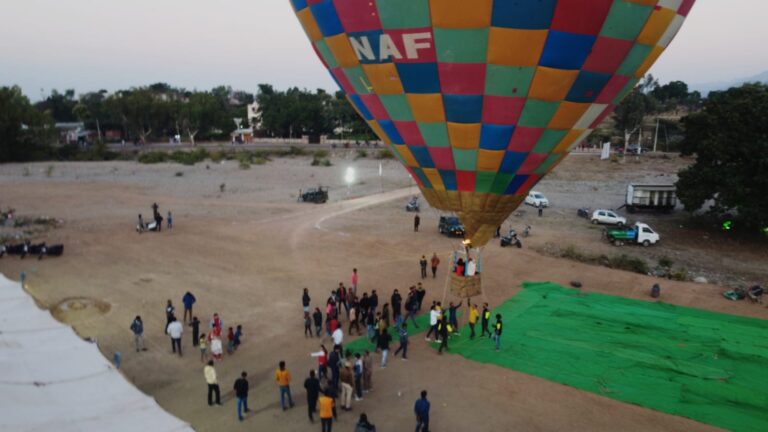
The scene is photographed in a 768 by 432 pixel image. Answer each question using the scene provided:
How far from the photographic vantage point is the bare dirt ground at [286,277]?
9312 mm

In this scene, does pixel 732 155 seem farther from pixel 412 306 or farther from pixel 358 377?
pixel 358 377

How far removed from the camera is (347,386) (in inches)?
358

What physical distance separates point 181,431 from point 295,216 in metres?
21.4

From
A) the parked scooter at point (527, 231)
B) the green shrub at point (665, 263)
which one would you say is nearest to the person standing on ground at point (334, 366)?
the green shrub at point (665, 263)

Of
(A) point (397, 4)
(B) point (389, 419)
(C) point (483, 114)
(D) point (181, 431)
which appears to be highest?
(A) point (397, 4)

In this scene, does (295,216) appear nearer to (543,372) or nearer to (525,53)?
(543,372)

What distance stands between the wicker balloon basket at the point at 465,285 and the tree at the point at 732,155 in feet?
61.6

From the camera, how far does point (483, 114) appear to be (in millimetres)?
8594

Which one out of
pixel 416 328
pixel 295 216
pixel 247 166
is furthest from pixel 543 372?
pixel 247 166

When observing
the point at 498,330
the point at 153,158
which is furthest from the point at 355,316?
the point at 153,158

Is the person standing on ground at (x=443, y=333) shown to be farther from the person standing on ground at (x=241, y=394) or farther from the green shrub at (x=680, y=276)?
the green shrub at (x=680, y=276)

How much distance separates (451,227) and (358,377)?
14251 mm

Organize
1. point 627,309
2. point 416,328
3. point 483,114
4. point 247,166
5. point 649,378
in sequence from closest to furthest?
point 483,114, point 649,378, point 416,328, point 627,309, point 247,166

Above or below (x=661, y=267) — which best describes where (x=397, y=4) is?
above
